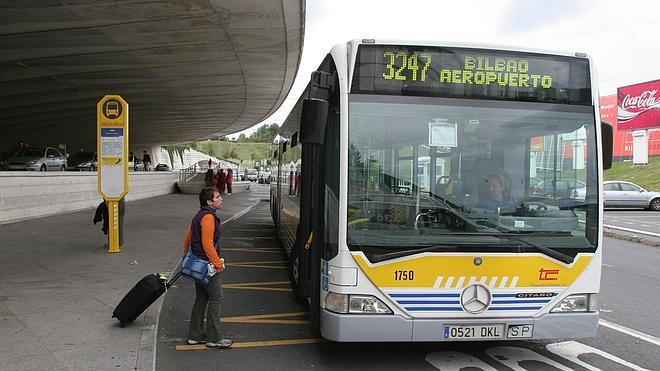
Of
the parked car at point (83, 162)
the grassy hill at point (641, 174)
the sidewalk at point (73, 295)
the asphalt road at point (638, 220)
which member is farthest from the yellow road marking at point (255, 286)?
the grassy hill at point (641, 174)

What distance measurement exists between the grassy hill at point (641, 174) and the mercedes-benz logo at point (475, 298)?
34232mm

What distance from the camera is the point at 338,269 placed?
4.72 meters

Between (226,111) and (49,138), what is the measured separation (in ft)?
62.7

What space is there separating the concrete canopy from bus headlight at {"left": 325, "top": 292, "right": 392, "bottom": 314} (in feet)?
49.8

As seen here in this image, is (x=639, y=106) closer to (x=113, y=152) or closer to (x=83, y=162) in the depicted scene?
(x=83, y=162)

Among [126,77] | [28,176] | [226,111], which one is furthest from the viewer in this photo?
[226,111]

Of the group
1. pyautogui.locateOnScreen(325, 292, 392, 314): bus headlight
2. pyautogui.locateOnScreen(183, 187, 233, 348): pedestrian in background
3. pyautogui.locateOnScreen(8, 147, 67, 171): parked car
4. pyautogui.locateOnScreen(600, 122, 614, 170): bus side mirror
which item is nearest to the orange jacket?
pyautogui.locateOnScreen(183, 187, 233, 348): pedestrian in background

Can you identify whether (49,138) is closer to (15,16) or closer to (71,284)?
(15,16)

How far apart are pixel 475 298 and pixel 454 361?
2.67ft

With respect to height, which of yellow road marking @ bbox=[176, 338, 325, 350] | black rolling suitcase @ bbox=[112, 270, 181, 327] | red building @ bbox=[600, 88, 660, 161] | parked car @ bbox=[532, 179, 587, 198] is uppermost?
red building @ bbox=[600, 88, 660, 161]

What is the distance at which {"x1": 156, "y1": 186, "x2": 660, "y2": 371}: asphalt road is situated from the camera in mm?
5172

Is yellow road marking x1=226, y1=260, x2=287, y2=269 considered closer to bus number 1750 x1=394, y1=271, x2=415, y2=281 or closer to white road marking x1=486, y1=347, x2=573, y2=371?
white road marking x1=486, y1=347, x2=573, y2=371

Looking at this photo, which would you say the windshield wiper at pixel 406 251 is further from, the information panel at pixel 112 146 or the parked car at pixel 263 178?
the parked car at pixel 263 178

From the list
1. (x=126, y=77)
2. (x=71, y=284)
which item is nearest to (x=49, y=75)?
(x=126, y=77)
